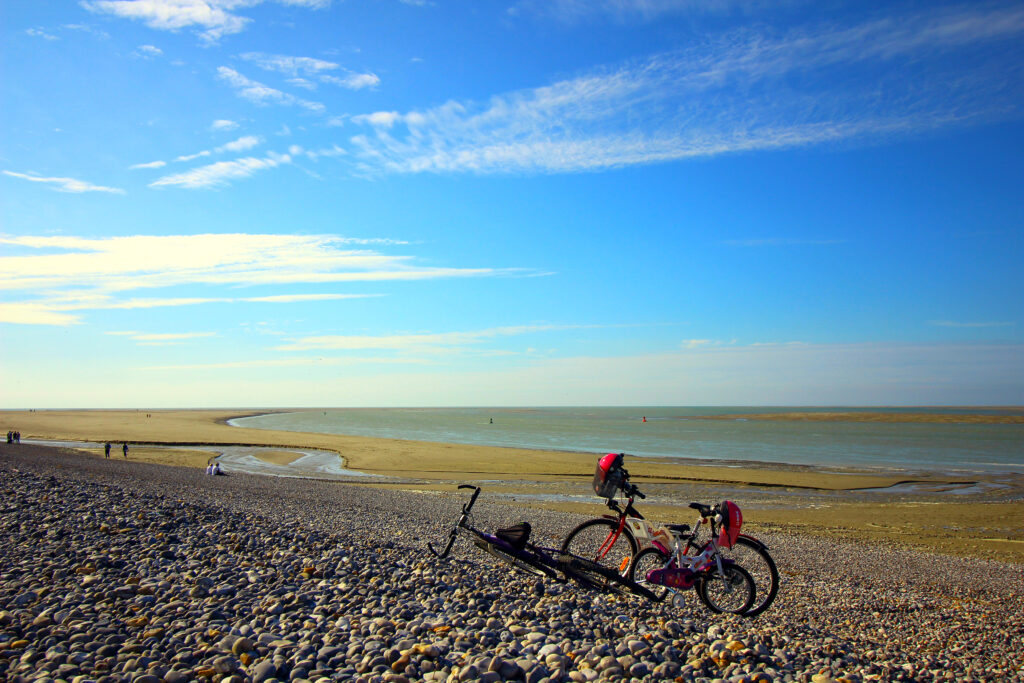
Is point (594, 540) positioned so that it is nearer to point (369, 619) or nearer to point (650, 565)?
point (650, 565)

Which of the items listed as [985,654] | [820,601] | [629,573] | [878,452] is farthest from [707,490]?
[878,452]

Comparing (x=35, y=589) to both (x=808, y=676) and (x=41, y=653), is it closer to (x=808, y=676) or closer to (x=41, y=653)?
(x=41, y=653)

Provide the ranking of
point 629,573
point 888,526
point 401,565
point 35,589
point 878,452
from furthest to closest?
point 878,452 → point 888,526 → point 401,565 → point 629,573 → point 35,589

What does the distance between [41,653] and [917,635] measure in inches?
436

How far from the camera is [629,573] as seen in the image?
7711 mm

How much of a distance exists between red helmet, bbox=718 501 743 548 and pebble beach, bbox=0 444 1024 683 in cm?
97

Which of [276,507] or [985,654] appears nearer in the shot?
[985,654]

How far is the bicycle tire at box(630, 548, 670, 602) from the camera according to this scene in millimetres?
7773

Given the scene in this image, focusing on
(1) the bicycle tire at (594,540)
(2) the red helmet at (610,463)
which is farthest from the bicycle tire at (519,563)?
(2) the red helmet at (610,463)

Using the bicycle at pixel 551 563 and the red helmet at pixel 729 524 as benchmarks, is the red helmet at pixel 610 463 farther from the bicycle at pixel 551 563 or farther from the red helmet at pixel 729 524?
the red helmet at pixel 729 524

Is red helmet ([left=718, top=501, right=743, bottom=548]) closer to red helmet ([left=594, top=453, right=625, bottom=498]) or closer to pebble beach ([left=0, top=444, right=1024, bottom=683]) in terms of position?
pebble beach ([left=0, top=444, right=1024, bottom=683])

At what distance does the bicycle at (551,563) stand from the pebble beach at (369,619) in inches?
8.5

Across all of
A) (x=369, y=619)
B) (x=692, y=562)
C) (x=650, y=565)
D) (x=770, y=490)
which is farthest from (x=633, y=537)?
(x=770, y=490)

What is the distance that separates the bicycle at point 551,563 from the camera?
25.5 feet
